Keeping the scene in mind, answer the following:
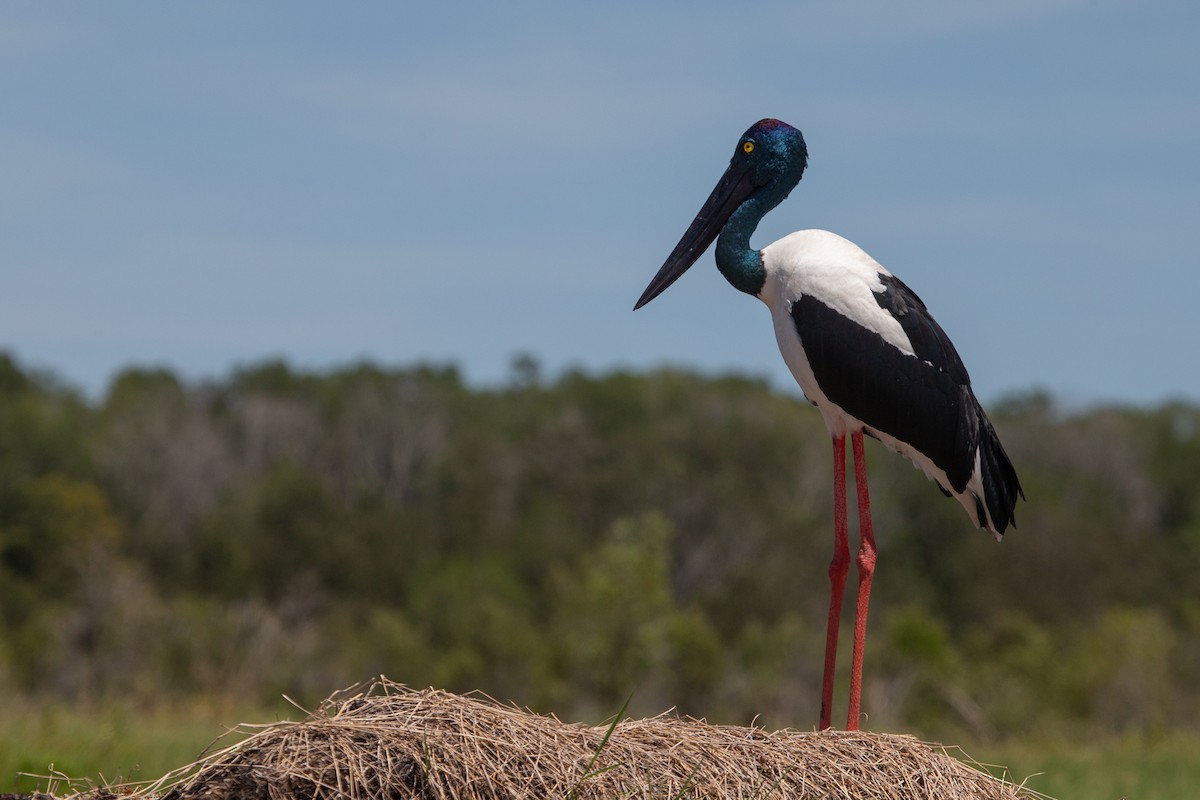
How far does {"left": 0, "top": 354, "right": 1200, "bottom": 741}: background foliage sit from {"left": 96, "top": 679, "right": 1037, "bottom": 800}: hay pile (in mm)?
23922

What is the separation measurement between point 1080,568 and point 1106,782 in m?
53.2

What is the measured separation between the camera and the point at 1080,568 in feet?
205

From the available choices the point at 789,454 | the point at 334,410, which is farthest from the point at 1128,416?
the point at 334,410

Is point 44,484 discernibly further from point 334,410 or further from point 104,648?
point 334,410

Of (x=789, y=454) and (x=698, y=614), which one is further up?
(x=789, y=454)

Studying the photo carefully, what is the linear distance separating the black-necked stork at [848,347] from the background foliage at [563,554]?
21.8 meters

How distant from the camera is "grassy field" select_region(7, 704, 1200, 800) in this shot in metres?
10.0

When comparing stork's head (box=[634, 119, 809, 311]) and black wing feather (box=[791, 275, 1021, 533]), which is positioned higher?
stork's head (box=[634, 119, 809, 311])

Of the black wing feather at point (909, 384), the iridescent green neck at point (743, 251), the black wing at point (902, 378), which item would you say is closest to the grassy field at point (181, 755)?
the black wing feather at point (909, 384)

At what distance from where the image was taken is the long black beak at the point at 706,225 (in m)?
9.12

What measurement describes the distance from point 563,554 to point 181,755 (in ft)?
164

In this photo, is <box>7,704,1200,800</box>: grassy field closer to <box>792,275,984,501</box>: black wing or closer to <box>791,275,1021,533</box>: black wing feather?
<box>791,275,1021,533</box>: black wing feather

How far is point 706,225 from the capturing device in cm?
921

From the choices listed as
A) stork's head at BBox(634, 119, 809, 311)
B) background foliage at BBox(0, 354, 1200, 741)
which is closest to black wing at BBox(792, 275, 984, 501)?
stork's head at BBox(634, 119, 809, 311)
